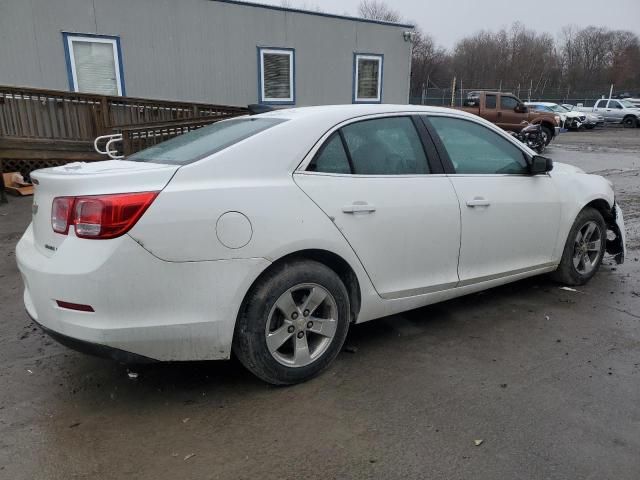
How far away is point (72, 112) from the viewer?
958cm

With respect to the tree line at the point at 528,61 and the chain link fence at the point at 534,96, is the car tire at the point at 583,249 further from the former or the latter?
the tree line at the point at 528,61

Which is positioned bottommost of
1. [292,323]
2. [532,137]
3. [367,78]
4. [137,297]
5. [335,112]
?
[532,137]

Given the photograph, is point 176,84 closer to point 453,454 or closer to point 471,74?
point 453,454

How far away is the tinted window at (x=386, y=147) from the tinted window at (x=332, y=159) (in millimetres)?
64

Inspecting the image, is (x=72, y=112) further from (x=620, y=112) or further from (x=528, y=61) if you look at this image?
(x=528, y=61)

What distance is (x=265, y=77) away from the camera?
1260 cm

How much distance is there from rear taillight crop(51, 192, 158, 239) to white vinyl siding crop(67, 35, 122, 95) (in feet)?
31.1

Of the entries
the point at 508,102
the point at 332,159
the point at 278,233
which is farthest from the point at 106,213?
the point at 508,102

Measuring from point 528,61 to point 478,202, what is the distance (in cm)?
7324

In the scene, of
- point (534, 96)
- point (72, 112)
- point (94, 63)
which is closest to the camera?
point (72, 112)

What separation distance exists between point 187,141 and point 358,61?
457 inches

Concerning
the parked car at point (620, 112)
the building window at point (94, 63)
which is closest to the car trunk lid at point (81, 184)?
the building window at point (94, 63)

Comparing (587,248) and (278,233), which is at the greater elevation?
(278,233)

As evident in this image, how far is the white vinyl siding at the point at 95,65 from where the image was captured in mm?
10453
